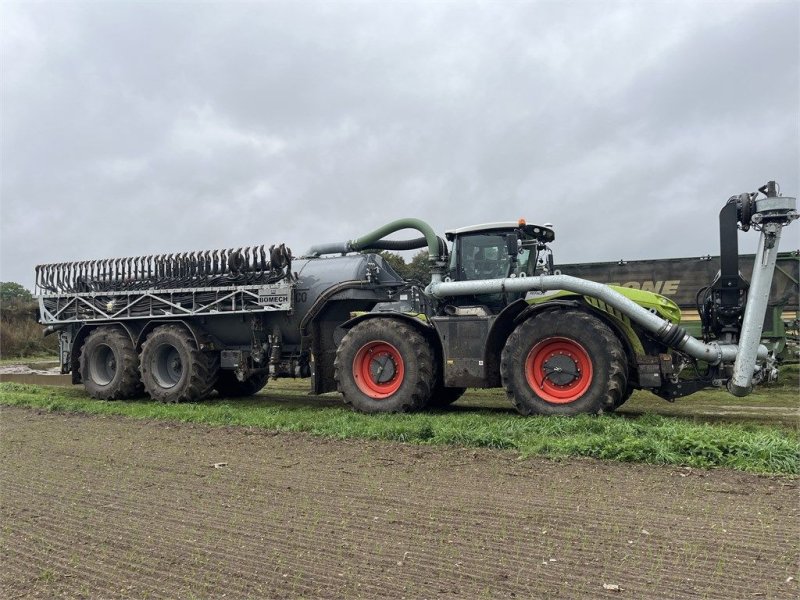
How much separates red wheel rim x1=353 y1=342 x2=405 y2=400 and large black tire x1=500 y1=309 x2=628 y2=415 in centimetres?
164

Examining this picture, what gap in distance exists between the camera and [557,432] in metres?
6.82

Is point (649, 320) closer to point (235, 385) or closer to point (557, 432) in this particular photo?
point (557, 432)

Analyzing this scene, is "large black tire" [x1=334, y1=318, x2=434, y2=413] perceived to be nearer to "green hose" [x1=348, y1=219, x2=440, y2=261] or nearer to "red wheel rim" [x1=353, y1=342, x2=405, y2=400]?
"red wheel rim" [x1=353, y1=342, x2=405, y2=400]

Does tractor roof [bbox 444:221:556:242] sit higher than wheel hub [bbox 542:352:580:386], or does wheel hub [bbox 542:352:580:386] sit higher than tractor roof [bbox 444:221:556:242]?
tractor roof [bbox 444:221:556:242]

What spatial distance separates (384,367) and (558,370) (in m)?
2.48

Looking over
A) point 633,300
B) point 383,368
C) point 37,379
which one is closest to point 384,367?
point 383,368

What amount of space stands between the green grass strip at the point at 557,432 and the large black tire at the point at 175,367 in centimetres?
108

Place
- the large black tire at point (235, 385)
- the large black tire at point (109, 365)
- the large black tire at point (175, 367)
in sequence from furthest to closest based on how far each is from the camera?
the large black tire at point (235, 385)
the large black tire at point (109, 365)
the large black tire at point (175, 367)

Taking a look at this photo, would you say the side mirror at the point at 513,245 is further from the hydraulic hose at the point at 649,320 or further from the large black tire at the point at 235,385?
the large black tire at the point at 235,385

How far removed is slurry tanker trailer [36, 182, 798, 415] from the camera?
7523mm

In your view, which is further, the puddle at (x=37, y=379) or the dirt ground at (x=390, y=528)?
the puddle at (x=37, y=379)

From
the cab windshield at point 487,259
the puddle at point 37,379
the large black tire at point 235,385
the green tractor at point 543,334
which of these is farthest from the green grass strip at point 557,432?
the puddle at point 37,379

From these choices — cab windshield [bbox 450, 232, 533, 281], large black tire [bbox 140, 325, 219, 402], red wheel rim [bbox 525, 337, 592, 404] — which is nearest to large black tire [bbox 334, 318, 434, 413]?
cab windshield [bbox 450, 232, 533, 281]

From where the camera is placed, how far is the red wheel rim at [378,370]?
896 centimetres
